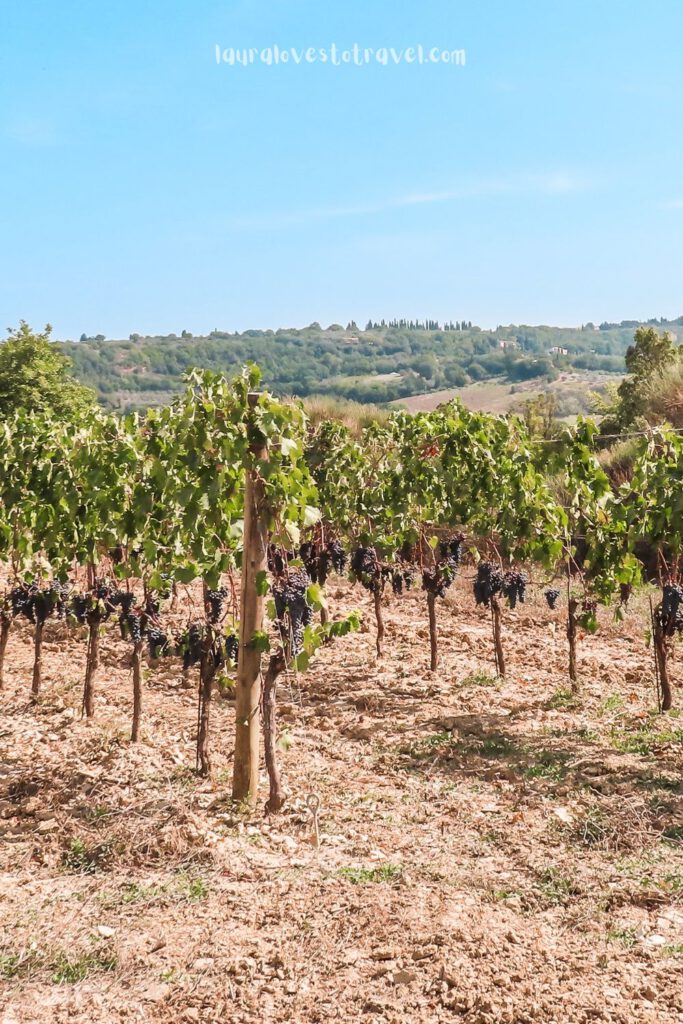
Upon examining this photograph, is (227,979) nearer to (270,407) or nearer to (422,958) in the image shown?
(422,958)

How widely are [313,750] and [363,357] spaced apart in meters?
87.5

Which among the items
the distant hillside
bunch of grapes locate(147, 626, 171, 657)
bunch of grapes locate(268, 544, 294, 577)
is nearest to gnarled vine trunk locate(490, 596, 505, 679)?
bunch of grapes locate(268, 544, 294, 577)

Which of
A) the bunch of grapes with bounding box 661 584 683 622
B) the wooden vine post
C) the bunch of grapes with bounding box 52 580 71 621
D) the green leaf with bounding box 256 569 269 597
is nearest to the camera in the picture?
the green leaf with bounding box 256 569 269 597

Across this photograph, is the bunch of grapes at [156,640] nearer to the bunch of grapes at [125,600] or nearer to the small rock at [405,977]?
the bunch of grapes at [125,600]

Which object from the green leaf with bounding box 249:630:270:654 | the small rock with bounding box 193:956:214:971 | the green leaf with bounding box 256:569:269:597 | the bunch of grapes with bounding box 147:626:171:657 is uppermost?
the green leaf with bounding box 256:569:269:597

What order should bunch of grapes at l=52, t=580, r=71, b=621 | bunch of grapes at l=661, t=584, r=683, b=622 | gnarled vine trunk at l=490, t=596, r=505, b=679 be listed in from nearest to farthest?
bunch of grapes at l=661, t=584, r=683, b=622, bunch of grapes at l=52, t=580, r=71, b=621, gnarled vine trunk at l=490, t=596, r=505, b=679

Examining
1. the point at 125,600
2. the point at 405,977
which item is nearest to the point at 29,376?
the point at 125,600

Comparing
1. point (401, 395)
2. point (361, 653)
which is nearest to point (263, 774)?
point (361, 653)

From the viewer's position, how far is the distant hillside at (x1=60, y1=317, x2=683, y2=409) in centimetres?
7175

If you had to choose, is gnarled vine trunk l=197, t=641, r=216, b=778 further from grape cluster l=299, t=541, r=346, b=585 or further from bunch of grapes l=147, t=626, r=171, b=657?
grape cluster l=299, t=541, r=346, b=585

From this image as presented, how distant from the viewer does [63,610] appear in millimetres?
7480

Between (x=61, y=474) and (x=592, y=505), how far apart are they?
4489 mm

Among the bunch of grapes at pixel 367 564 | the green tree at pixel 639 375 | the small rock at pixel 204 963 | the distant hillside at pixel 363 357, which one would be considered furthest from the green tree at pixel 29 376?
the distant hillside at pixel 363 357

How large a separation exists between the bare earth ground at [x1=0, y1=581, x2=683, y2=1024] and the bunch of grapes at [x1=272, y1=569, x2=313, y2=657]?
1.09 m
